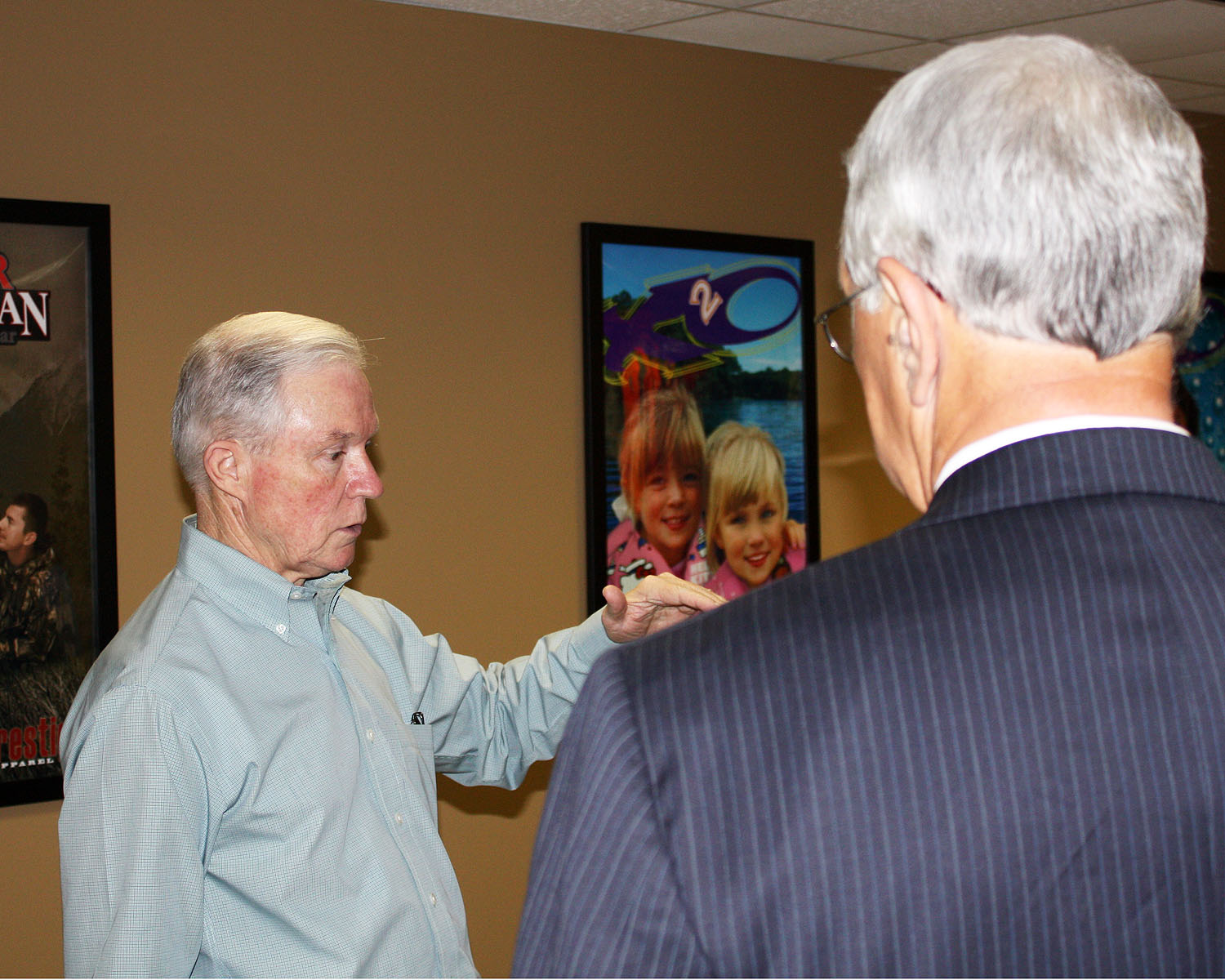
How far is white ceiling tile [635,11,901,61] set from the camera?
3.56 meters

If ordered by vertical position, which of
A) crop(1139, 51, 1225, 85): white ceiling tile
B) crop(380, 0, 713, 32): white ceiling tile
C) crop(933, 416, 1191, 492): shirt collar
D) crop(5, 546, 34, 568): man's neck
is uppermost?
crop(1139, 51, 1225, 85): white ceiling tile

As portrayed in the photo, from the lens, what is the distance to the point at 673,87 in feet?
12.4

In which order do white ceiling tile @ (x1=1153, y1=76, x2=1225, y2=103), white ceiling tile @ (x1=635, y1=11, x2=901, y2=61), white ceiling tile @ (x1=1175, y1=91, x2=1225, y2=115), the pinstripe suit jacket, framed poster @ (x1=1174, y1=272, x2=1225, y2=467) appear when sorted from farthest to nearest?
framed poster @ (x1=1174, y1=272, x2=1225, y2=467) → white ceiling tile @ (x1=1175, y1=91, x2=1225, y2=115) → white ceiling tile @ (x1=1153, y1=76, x2=1225, y2=103) → white ceiling tile @ (x1=635, y1=11, x2=901, y2=61) → the pinstripe suit jacket

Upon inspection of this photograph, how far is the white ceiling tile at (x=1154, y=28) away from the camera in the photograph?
3.57 meters

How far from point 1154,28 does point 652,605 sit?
2863 millimetres

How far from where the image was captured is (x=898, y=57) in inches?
158

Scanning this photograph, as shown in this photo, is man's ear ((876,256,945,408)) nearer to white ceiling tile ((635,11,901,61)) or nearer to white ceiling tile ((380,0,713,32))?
white ceiling tile ((380,0,713,32))

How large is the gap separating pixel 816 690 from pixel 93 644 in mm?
2568

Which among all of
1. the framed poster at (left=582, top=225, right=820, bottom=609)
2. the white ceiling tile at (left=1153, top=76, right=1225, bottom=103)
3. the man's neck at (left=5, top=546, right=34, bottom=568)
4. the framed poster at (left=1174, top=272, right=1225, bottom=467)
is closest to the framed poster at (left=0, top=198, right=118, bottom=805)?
the man's neck at (left=5, top=546, right=34, bottom=568)

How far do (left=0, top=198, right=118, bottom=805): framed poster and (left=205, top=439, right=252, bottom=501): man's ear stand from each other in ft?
3.60

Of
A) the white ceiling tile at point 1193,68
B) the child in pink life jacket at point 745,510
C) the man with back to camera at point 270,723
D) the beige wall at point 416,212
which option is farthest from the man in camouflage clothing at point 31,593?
the white ceiling tile at point 1193,68

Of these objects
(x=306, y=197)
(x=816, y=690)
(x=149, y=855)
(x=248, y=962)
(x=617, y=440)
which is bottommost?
(x=248, y=962)

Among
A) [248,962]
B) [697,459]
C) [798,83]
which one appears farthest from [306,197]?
[248,962]

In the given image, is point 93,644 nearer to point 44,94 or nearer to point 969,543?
point 44,94
